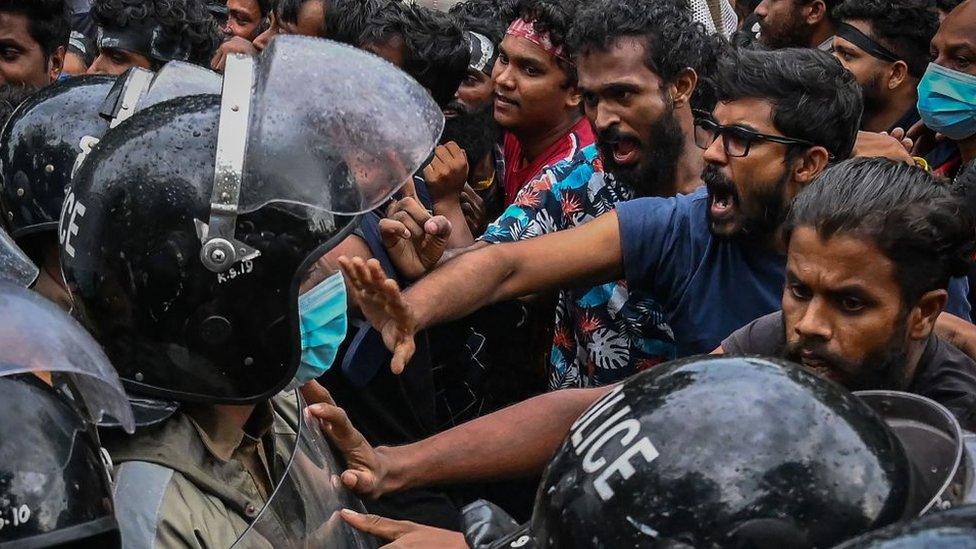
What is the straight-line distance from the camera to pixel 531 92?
5.92 meters

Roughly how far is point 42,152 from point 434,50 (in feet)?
7.86

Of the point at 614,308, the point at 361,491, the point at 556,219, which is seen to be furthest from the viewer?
the point at 556,219

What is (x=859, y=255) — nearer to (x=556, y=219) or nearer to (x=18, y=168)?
(x=556, y=219)

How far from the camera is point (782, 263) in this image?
406 centimetres

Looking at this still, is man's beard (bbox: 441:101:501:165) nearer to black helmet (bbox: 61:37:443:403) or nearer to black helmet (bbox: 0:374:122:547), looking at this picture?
black helmet (bbox: 61:37:443:403)

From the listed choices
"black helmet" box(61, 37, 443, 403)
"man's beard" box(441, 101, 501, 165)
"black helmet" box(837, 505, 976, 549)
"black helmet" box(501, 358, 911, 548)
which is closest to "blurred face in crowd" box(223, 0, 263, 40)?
"man's beard" box(441, 101, 501, 165)

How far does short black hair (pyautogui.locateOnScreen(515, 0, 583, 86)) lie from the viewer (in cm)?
584

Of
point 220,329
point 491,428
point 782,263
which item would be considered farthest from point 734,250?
point 220,329

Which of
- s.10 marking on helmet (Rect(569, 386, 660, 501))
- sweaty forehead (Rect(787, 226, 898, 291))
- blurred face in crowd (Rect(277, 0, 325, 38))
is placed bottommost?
blurred face in crowd (Rect(277, 0, 325, 38))

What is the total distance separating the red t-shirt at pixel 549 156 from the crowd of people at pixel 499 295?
0.04m

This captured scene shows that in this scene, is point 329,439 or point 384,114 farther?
point 329,439

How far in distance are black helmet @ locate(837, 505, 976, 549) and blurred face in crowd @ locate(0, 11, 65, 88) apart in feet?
17.4

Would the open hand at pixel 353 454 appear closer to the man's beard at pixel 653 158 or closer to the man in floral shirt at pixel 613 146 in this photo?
the man in floral shirt at pixel 613 146

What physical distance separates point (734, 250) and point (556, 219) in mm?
902
